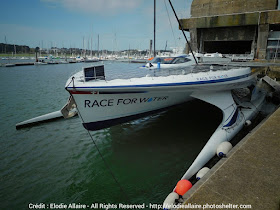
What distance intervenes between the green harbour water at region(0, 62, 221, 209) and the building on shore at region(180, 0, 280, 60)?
18091 millimetres

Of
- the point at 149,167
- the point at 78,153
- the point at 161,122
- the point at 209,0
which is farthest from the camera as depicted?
the point at 209,0

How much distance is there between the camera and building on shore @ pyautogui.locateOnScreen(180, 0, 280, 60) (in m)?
22.3

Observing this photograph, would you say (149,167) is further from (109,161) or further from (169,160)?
(109,161)

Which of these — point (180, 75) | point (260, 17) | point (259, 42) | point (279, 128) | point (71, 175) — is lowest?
→ point (71, 175)

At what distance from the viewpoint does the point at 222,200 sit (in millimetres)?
2951

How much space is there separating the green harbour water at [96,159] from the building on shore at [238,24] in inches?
712

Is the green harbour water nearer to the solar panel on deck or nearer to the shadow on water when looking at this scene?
the shadow on water

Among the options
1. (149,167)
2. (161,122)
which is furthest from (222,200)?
(161,122)

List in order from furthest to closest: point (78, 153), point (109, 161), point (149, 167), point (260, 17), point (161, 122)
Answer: point (260, 17), point (161, 122), point (78, 153), point (109, 161), point (149, 167)

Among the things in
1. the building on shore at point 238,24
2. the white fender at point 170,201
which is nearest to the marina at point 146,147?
the white fender at point 170,201

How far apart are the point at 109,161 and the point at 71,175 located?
1214 mm

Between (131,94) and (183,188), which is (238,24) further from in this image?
(183,188)

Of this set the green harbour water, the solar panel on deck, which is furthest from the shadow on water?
the solar panel on deck

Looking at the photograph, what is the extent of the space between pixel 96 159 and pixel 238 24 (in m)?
24.3
